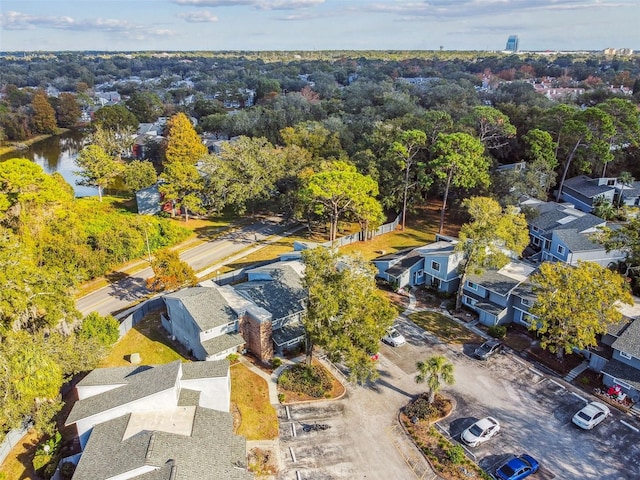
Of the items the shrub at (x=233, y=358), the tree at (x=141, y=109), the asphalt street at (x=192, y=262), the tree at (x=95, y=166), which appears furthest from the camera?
the tree at (x=141, y=109)

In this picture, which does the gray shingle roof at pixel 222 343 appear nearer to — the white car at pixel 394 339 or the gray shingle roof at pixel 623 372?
the white car at pixel 394 339

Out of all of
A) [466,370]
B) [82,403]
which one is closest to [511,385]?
[466,370]

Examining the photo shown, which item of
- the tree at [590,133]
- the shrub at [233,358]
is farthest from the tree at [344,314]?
the tree at [590,133]

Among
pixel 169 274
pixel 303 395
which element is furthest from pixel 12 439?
pixel 303 395

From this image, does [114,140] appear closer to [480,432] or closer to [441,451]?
[441,451]

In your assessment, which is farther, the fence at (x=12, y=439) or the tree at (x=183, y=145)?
the tree at (x=183, y=145)

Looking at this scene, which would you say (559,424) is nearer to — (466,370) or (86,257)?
(466,370)
